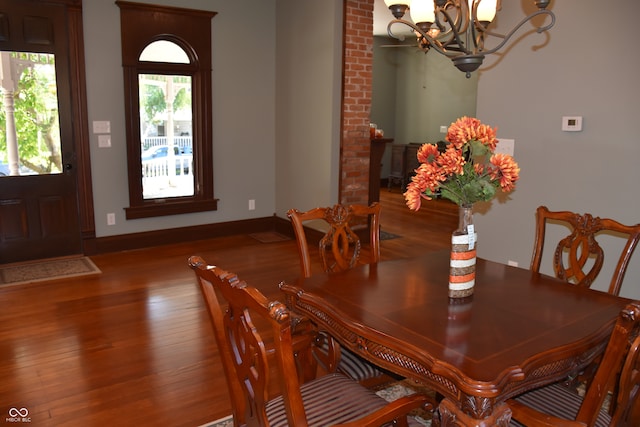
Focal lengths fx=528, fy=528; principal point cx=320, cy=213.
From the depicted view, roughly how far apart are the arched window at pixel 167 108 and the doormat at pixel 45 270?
0.78m

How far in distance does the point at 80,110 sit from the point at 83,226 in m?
1.14

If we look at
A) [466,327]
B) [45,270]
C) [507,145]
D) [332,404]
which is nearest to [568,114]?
[507,145]

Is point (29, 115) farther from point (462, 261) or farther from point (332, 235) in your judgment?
point (462, 261)

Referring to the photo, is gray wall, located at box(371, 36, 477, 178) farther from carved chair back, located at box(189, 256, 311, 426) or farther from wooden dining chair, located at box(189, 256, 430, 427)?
carved chair back, located at box(189, 256, 311, 426)

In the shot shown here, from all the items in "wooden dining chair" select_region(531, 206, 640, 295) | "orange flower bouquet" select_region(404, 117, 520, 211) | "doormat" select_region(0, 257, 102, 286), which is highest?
"orange flower bouquet" select_region(404, 117, 520, 211)

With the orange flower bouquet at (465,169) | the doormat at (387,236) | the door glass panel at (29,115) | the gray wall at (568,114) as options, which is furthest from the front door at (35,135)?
the orange flower bouquet at (465,169)

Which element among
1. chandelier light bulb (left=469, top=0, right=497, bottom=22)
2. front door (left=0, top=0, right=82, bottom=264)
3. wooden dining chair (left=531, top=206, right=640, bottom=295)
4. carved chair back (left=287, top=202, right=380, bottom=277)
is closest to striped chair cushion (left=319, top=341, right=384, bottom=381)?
carved chair back (left=287, top=202, right=380, bottom=277)

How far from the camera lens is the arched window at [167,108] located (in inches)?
212

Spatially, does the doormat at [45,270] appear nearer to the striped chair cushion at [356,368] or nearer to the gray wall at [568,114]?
the striped chair cushion at [356,368]

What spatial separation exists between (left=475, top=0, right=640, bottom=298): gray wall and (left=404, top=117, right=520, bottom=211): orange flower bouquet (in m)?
1.78

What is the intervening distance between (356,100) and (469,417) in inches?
175

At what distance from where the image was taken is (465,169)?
1985 mm

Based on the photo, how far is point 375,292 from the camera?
82.7 inches

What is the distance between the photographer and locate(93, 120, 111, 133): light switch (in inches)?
207
